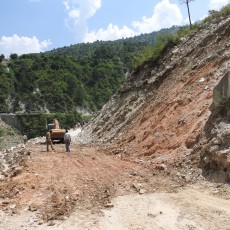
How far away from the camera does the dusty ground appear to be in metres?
8.53

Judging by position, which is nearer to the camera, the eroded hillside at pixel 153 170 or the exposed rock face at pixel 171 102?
the eroded hillside at pixel 153 170

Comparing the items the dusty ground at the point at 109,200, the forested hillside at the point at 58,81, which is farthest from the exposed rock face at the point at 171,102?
the forested hillside at the point at 58,81

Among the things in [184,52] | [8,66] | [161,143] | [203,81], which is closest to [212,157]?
[161,143]

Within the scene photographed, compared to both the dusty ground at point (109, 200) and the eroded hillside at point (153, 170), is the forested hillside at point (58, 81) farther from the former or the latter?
the dusty ground at point (109, 200)

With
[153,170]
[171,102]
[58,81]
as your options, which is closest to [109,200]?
[153,170]

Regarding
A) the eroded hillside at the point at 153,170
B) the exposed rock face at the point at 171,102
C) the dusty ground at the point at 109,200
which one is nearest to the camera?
the dusty ground at the point at 109,200

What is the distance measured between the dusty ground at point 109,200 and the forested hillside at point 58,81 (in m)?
87.9

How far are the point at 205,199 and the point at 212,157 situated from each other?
1.93 meters

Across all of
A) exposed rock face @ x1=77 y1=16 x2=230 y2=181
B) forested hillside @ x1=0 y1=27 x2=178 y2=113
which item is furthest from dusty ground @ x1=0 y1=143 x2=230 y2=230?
forested hillside @ x1=0 y1=27 x2=178 y2=113

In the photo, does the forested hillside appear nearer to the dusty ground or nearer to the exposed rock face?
the exposed rock face

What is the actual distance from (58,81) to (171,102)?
91637mm

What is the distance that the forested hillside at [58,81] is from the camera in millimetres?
100562

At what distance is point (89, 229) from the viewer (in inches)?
324

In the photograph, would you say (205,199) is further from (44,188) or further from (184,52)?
(184,52)
